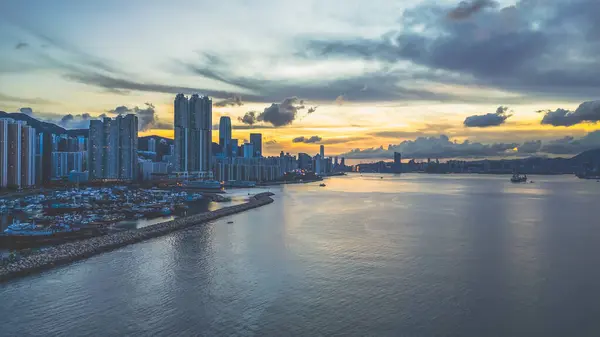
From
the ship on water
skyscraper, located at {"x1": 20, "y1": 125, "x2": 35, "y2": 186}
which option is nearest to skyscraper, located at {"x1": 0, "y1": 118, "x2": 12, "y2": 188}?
skyscraper, located at {"x1": 20, "y1": 125, "x2": 35, "y2": 186}

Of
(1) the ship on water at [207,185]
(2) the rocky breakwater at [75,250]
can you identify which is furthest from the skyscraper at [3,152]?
(2) the rocky breakwater at [75,250]

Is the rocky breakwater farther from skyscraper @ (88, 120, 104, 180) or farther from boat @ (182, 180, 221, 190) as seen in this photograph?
skyscraper @ (88, 120, 104, 180)

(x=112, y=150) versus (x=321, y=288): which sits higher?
(x=112, y=150)

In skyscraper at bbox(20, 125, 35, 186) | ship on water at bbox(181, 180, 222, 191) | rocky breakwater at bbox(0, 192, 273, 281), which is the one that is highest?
skyscraper at bbox(20, 125, 35, 186)

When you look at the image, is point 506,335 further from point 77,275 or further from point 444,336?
point 77,275

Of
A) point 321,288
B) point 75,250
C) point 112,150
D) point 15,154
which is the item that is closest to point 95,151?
point 112,150

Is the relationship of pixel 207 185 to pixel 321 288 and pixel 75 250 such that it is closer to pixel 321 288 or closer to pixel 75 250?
pixel 75 250
